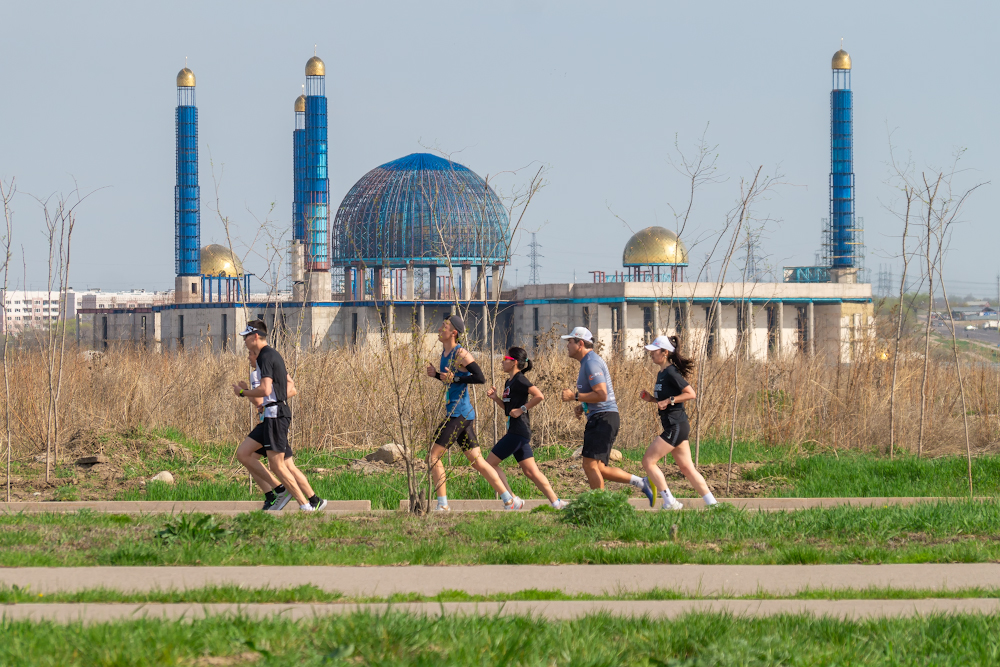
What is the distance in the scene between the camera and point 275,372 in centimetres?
919

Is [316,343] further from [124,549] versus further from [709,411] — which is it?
[124,549]

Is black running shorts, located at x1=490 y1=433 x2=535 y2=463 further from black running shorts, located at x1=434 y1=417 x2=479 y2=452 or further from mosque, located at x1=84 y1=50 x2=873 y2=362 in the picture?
mosque, located at x1=84 y1=50 x2=873 y2=362

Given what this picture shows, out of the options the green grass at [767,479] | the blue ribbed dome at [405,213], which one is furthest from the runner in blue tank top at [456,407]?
the blue ribbed dome at [405,213]

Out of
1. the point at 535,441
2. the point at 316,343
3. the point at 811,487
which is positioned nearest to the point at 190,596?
the point at 811,487

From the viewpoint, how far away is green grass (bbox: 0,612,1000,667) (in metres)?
4.43

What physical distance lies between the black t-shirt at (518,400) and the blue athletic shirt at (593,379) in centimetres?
47

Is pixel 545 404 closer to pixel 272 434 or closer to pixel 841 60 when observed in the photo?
pixel 272 434

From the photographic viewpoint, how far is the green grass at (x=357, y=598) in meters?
5.68

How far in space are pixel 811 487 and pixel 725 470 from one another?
1357 mm

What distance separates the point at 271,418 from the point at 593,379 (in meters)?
2.81

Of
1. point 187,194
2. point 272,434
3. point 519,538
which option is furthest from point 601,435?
point 187,194

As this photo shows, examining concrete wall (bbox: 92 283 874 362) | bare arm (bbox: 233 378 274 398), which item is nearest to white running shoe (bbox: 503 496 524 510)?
bare arm (bbox: 233 378 274 398)

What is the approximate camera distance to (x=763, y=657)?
4551mm

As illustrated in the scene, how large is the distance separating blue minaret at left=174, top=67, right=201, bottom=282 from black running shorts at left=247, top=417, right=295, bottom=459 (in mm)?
67435
